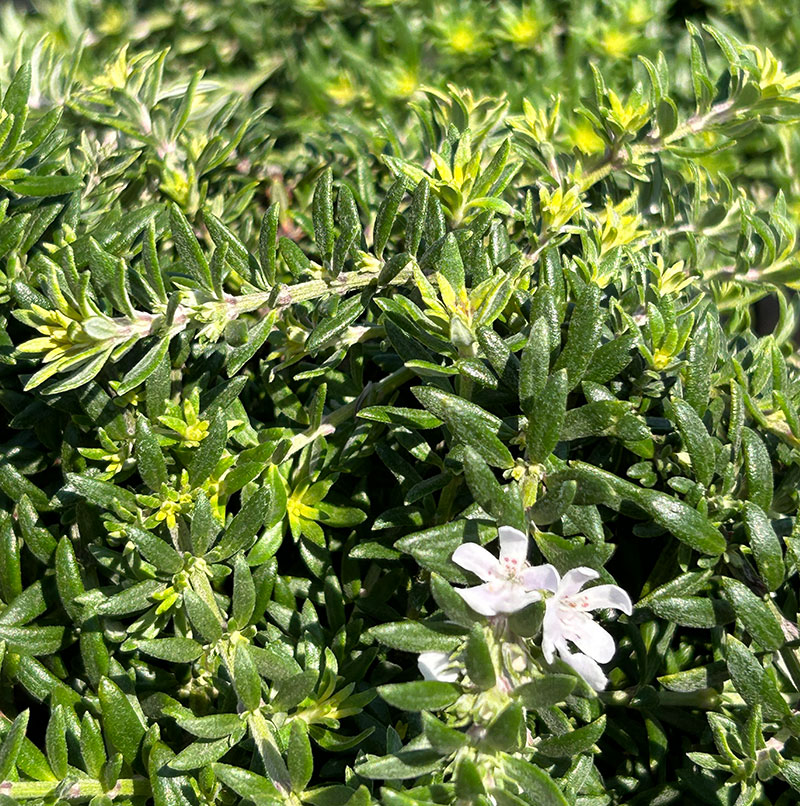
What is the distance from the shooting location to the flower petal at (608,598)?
1.05 m

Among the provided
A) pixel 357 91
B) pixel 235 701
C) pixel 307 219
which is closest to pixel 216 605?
pixel 235 701

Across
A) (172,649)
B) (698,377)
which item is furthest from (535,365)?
(172,649)

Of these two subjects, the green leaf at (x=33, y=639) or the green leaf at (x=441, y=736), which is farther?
the green leaf at (x=33, y=639)

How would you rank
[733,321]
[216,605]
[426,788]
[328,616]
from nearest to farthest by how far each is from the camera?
[426,788], [216,605], [328,616], [733,321]

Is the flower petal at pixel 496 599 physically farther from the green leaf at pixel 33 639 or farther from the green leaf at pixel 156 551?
the green leaf at pixel 33 639

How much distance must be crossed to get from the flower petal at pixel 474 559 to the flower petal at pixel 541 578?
5 centimetres

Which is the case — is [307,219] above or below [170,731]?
above

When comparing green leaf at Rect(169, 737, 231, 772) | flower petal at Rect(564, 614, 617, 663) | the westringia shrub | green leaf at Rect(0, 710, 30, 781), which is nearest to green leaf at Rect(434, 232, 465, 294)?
the westringia shrub

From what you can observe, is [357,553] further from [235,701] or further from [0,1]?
[0,1]

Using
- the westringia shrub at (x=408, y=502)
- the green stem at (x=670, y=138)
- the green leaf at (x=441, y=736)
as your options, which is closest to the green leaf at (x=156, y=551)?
the westringia shrub at (x=408, y=502)

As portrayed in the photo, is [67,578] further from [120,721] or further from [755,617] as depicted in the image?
[755,617]

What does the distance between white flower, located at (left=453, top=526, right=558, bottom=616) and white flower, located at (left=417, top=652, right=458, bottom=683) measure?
0.27 ft

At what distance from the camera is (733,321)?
64.8 inches

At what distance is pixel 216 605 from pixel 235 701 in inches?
5.8
